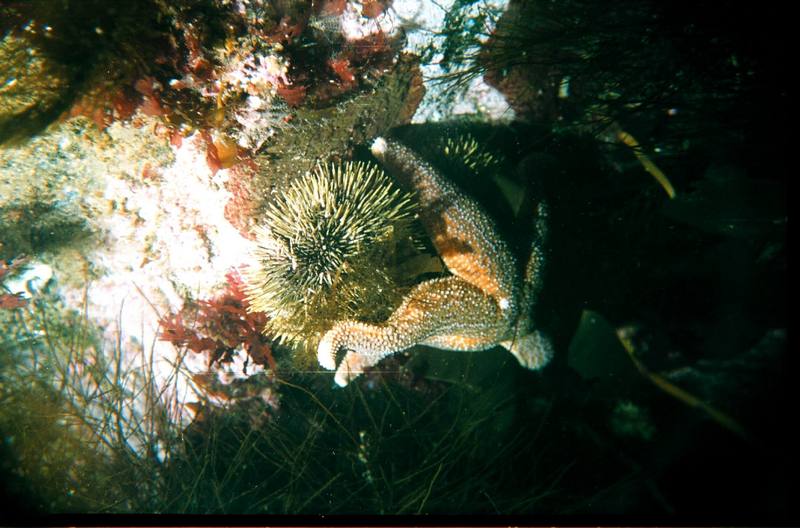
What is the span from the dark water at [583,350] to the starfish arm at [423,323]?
1.52 ft

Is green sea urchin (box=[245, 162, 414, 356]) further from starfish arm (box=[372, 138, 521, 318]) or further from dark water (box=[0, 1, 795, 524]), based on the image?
dark water (box=[0, 1, 795, 524])

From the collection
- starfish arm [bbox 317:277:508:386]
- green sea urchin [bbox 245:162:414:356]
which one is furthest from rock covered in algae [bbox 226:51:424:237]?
starfish arm [bbox 317:277:508:386]

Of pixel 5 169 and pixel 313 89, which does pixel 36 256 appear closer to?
pixel 5 169

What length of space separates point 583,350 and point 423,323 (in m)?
1.48

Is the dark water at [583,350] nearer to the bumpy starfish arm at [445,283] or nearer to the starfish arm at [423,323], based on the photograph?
the bumpy starfish arm at [445,283]

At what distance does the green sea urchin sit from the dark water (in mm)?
604

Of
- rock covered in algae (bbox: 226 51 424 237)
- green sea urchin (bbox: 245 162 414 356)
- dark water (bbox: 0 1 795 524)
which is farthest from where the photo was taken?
rock covered in algae (bbox: 226 51 424 237)

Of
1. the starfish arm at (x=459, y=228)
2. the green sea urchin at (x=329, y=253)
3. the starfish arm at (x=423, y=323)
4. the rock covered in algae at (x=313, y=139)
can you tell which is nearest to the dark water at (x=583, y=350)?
the rock covered in algae at (x=313, y=139)

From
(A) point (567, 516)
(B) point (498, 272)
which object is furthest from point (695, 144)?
(A) point (567, 516)

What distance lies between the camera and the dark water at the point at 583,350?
2332mm

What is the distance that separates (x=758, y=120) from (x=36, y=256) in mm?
6564

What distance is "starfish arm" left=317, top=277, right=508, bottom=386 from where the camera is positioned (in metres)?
2.35

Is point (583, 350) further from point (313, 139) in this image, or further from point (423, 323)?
point (313, 139)

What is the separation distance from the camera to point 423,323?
236 centimetres
